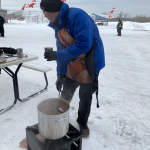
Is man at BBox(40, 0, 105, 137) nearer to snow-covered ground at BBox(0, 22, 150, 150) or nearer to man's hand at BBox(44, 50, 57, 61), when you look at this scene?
man's hand at BBox(44, 50, 57, 61)

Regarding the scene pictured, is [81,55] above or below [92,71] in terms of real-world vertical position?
above

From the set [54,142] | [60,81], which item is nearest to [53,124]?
[54,142]

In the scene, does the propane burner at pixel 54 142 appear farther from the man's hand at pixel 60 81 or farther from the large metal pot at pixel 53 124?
the man's hand at pixel 60 81

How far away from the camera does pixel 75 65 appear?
167cm

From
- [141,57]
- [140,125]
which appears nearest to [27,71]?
[140,125]

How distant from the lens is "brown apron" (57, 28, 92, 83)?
1.60 meters

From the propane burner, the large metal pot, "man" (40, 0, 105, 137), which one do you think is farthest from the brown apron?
the propane burner

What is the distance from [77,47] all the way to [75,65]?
0.28 m

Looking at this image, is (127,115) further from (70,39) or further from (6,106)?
(6,106)

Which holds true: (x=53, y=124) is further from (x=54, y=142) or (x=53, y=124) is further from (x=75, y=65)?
(x=75, y=65)

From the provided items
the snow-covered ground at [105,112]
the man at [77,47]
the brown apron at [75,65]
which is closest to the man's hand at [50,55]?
the man at [77,47]

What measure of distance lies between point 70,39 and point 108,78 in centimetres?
282

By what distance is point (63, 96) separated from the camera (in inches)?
85.2

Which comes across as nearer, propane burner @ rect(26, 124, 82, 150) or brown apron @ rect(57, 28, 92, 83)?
propane burner @ rect(26, 124, 82, 150)
